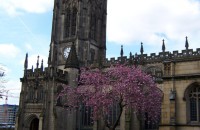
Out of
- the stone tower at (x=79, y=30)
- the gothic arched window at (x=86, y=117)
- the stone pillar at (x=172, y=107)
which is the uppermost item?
the stone tower at (x=79, y=30)

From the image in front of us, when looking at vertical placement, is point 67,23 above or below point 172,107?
above

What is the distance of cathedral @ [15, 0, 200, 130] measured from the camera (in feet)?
78.3

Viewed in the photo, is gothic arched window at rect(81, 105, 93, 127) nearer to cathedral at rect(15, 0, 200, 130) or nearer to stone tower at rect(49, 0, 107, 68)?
cathedral at rect(15, 0, 200, 130)

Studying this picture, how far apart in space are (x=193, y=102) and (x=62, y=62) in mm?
35441

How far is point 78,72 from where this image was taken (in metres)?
49.4

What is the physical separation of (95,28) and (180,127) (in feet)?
129

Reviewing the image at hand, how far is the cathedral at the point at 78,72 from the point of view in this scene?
23859 millimetres

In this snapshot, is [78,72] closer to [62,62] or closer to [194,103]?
[62,62]

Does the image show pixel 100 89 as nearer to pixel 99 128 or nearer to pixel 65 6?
pixel 99 128

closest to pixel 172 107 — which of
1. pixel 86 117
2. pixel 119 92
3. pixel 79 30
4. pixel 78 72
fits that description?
pixel 119 92

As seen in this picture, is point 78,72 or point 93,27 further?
point 93,27

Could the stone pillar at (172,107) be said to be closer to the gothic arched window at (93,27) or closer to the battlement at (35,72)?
the battlement at (35,72)

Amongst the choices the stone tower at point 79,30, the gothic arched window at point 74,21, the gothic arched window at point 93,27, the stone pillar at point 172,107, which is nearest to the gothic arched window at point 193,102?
the stone pillar at point 172,107

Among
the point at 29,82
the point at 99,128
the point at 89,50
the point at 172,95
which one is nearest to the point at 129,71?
the point at 172,95
